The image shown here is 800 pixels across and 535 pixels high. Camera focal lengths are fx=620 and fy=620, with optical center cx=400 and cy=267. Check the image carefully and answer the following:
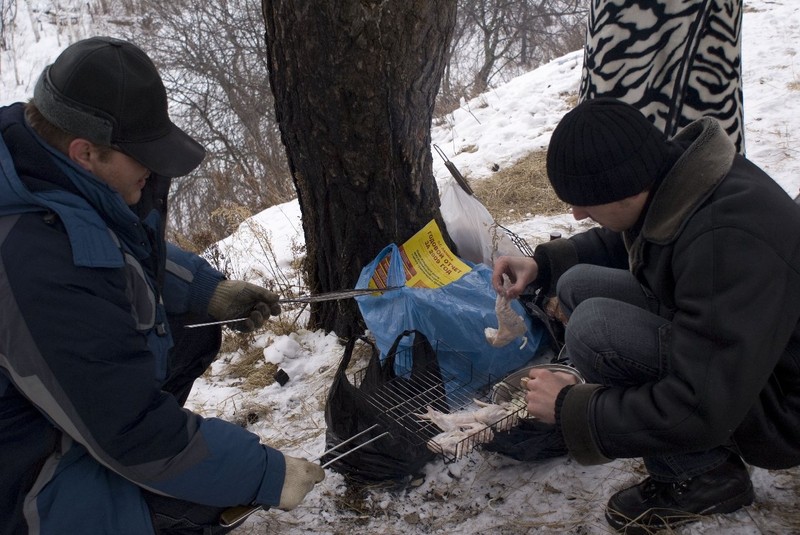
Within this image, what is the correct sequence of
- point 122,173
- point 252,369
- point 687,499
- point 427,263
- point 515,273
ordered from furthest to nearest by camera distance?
point 252,369 < point 427,263 < point 515,273 < point 687,499 < point 122,173

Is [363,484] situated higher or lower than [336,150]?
lower

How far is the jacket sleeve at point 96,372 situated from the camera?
1.47m

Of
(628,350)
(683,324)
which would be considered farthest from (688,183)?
(628,350)

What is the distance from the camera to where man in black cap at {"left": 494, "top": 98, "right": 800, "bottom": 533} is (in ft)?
4.45

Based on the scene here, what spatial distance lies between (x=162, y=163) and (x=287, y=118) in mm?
1226

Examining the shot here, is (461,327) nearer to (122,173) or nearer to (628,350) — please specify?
(628,350)

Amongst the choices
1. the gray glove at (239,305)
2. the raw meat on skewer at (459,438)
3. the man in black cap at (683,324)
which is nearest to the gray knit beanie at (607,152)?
the man in black cap at (683,324)

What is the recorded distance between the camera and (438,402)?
2.58 m

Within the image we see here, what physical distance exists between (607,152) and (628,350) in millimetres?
549

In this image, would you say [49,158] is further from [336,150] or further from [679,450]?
[679,450]

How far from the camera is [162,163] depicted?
67.6 inches

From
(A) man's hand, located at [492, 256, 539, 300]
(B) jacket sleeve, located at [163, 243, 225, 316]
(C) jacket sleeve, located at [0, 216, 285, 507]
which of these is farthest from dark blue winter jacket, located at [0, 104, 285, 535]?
(A) man's hand, located at [492, 256, 539, 300]

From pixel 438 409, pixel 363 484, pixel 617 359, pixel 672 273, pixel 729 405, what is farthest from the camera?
pixel 438 409

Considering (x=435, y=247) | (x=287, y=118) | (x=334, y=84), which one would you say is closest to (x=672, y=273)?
(x=435, y=247)
